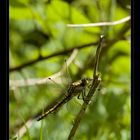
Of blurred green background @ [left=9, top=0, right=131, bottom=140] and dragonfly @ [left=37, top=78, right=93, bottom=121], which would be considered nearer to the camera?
dragonfly @ [left=37, top=78, right=93, bottom=121]

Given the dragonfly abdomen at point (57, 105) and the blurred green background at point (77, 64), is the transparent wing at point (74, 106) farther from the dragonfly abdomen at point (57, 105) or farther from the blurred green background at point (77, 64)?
the blurred green background at point (77, 64)

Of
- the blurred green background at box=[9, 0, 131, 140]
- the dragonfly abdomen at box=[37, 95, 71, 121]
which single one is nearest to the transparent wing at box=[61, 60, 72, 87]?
the dragonfly abdomen at box=[37, 95, 71, 121]

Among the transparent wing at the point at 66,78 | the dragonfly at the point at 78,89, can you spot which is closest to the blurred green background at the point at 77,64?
the transparent wing at the point at 66,78

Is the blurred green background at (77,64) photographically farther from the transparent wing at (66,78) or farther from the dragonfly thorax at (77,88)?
the dragonfly thorax at (77,88)

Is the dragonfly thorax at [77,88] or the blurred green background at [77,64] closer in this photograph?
the dragonfly thorax at [77,88]

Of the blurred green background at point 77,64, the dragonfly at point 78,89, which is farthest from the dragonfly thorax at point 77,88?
the blurred green background at point 77,64

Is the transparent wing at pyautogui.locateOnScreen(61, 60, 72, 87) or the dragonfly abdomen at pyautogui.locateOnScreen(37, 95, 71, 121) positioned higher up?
the transparent wing at pyautogui.locateOnScreen(61, 60, 72, 87)

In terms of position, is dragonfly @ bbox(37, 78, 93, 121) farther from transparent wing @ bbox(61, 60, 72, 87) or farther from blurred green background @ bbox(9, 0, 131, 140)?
blurred green background @ bbox(9, 0, 131, 140)

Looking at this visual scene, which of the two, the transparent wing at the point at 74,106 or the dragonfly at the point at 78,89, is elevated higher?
the dragonfly at the point at 78,89
